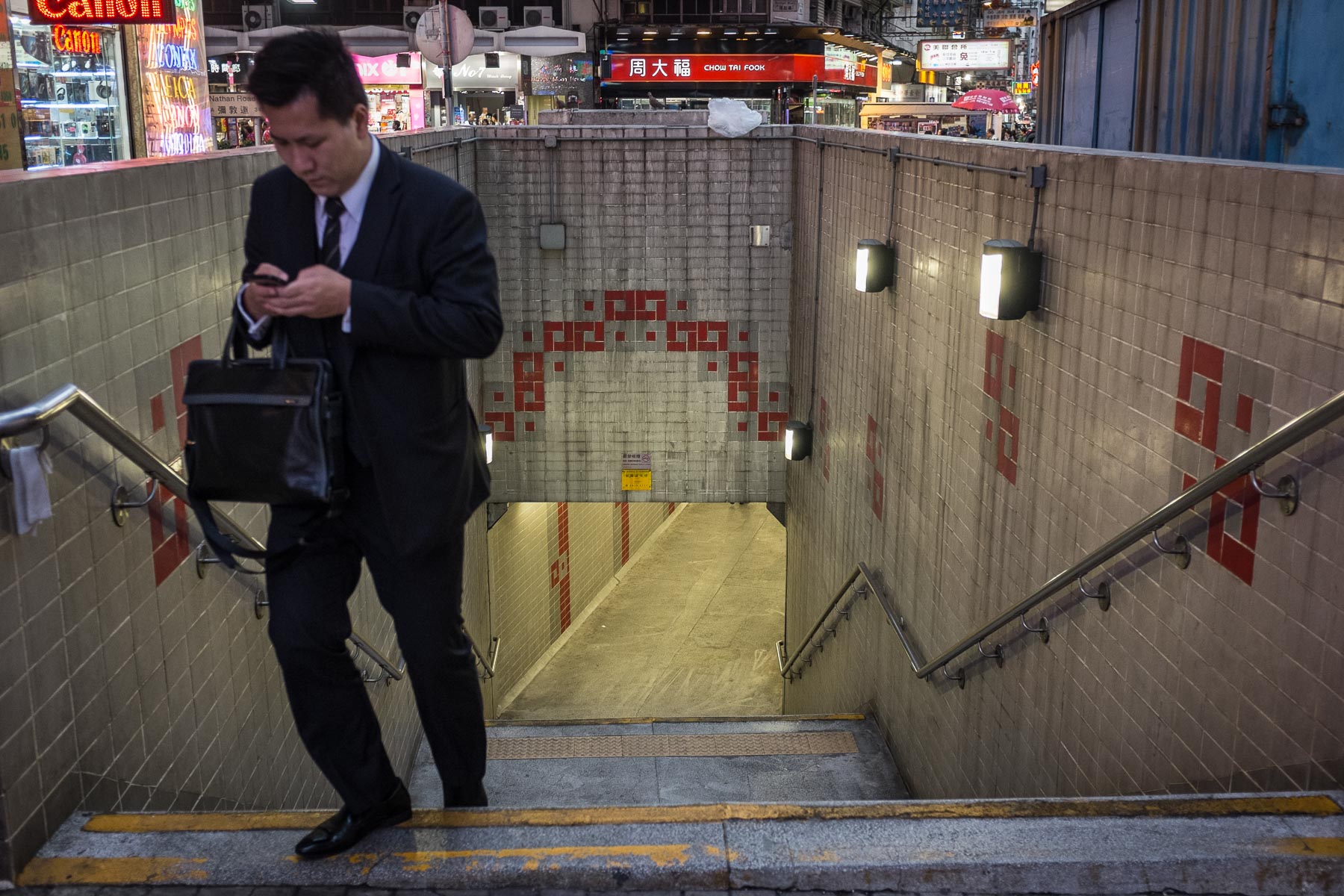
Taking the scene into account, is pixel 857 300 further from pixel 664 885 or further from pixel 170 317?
pixel 664 885

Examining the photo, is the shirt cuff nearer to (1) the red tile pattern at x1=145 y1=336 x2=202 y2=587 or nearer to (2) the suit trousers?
(2) the suit trousers

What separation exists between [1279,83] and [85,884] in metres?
4.34

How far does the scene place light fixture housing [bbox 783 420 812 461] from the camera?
834 centimetres

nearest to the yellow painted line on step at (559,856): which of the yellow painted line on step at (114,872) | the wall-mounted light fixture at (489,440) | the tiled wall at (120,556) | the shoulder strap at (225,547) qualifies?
the yellow painted line on step at (114,872)

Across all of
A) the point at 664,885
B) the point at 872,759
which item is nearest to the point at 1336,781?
the point at 664,885

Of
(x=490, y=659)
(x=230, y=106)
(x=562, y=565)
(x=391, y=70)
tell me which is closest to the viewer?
(x=490, y=659)

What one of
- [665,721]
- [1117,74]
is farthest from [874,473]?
[1117,74]

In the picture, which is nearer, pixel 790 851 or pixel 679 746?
pixel 790 851

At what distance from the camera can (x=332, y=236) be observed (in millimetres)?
2025

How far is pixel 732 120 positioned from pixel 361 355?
693cm

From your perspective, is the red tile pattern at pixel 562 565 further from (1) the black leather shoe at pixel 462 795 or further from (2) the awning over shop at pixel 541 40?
(2) the awning over shop at pixel 541 40

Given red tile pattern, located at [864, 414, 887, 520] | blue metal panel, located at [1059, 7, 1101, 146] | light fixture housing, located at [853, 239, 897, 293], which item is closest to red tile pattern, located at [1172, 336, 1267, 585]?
light fixture housing, located at [853, 239, 897, 293]

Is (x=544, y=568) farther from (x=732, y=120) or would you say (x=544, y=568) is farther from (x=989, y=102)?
(x=989, y=102)

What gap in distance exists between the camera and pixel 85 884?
213 centimetres
